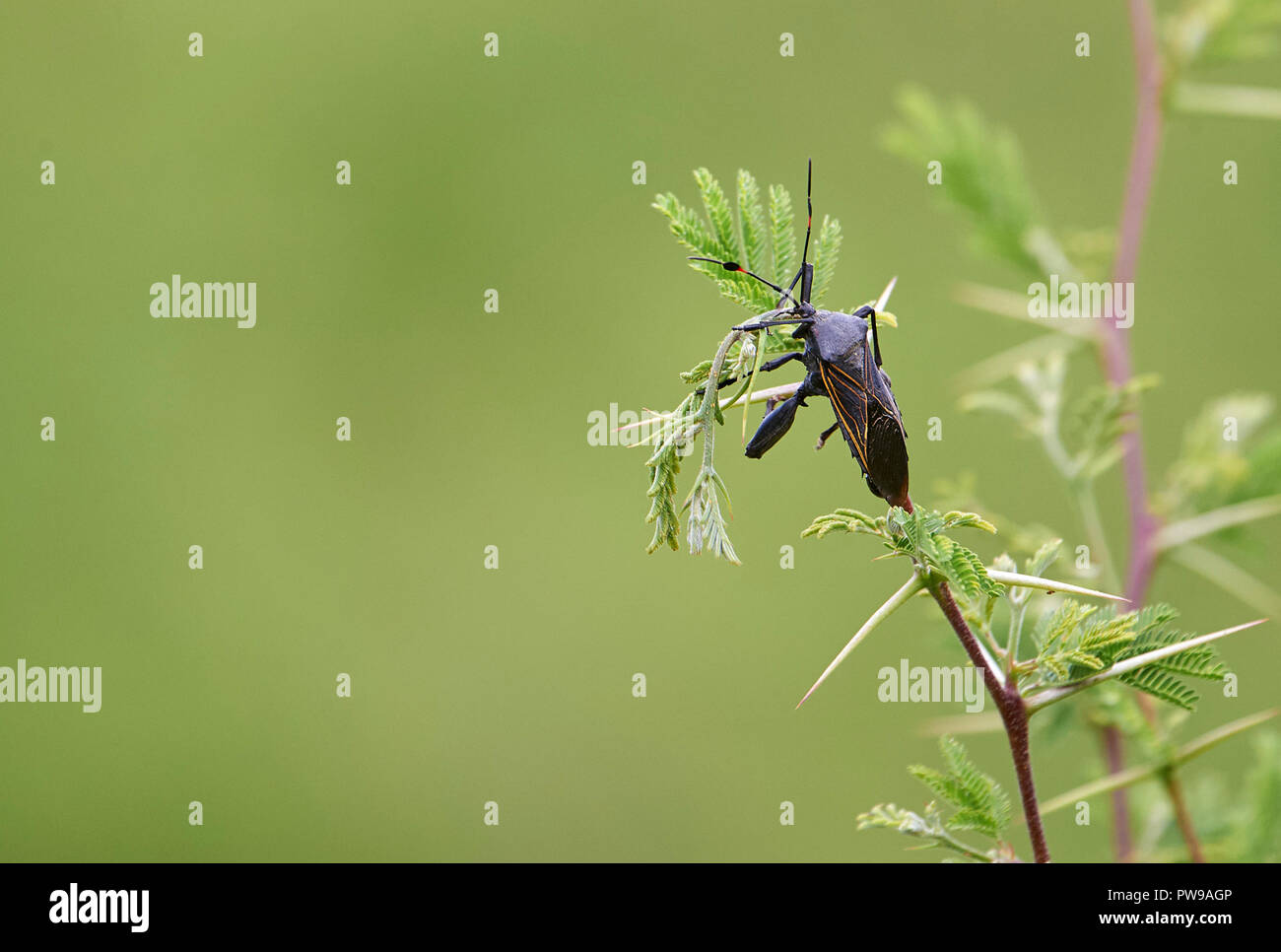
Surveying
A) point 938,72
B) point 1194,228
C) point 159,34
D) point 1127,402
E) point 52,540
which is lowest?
point 1127,402

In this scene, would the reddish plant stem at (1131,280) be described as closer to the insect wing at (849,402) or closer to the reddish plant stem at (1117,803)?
the reddish plant stem at (1117,803)

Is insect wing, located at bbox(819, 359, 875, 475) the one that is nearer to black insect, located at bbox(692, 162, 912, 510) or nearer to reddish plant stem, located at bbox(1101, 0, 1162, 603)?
black insect, located at bbox(692, 162, 912, 510)

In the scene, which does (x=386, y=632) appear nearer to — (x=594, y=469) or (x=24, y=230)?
(x=594, y=469)

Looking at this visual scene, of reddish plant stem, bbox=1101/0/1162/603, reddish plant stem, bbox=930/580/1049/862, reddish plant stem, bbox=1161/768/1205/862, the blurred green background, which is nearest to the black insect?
reddish plant stem, bbox=930/580/1049/862

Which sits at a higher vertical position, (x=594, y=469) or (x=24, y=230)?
(x=24, y=230)

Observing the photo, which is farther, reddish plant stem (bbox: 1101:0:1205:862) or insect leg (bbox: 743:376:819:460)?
reddish plant stem (bbox: 1101:0:1205:862)

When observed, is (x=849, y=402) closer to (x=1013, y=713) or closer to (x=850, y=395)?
(x=850, y=395)

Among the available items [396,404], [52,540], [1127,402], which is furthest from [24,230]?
[1127,402]
